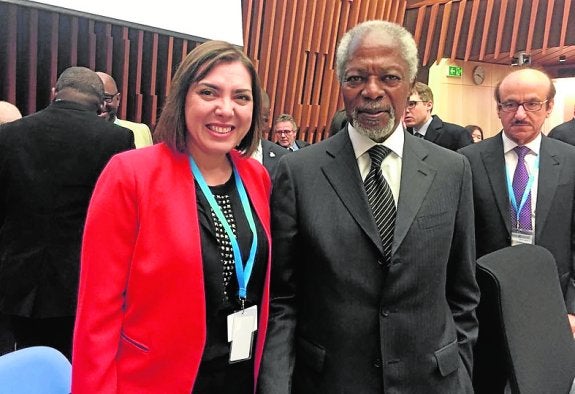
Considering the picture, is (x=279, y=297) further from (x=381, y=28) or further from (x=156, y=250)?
(x=381, y=28)

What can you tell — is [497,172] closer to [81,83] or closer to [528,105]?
[528,105]

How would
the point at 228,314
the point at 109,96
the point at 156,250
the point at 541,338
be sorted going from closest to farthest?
1. the point at 156,250
2. the point at 228,314
3. the point at 541,338
4. the point at 109,96

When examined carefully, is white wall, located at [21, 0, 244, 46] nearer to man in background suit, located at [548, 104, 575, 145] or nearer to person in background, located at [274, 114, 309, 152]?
person in background, located at [274, 114, 309, 152]

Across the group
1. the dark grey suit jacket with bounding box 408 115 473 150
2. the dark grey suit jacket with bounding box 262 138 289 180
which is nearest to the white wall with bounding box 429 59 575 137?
the dark grey suit jacket with bounding box 408 115 473 150

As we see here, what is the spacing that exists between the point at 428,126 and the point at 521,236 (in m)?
2.18

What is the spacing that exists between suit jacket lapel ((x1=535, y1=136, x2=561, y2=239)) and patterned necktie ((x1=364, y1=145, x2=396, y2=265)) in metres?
0.99

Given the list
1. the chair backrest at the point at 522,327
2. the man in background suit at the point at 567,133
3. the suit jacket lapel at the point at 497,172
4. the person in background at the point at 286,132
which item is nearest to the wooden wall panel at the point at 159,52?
the person in background at the point at 286,132

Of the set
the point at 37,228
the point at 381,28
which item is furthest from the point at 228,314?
the point at 37,228

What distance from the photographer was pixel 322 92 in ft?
21.1

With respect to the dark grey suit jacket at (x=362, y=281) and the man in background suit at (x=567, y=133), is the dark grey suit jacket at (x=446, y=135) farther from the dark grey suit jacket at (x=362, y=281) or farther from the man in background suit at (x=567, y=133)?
the dark grey suit jacket at (x=362, y=281)

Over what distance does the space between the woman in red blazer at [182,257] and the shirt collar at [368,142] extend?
0.31 metres

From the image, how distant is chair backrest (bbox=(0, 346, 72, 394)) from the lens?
1.19 m

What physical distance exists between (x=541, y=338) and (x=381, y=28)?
1092 millimetres

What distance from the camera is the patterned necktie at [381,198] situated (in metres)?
1.36
